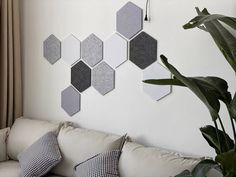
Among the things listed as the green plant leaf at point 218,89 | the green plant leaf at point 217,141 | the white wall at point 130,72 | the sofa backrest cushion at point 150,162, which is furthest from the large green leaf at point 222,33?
the sofa backrest cushion at point 150,162

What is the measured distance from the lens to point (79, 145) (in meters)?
2.56

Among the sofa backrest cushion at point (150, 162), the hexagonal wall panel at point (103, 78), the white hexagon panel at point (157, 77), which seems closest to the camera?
the sofa backrest cushion at point (150, 162)

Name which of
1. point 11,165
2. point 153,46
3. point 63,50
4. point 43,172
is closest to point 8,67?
point 63,50

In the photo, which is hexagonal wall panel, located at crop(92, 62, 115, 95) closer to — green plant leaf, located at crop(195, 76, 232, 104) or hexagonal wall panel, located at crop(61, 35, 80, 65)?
hexagonal wall panel, located at crop(61, 35, 80, 65)

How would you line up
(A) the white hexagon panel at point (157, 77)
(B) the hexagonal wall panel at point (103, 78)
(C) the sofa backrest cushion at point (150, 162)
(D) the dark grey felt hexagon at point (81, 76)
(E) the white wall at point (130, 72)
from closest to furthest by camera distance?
(C) the sofa backrest cushion at point (150, 162), (E) the white wall at point (130, 72), (A) the white hexagon panel at point (157, 77), (B) the hexagonal wall panel at point (103, 78), (D) the dark grey felt hexagon at point (81, 76)

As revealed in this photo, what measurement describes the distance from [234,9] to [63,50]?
1521 mm

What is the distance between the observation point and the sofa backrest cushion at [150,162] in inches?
81.1

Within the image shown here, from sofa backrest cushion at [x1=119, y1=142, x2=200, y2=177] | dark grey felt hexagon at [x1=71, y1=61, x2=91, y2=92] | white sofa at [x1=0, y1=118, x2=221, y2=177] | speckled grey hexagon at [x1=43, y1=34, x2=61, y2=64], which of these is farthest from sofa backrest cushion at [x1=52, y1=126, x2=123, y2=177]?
speckled grey hexagon at [x1=43, y1=34, x2=61, y2=64]

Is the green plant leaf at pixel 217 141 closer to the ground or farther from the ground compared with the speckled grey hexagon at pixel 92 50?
closer to the ground

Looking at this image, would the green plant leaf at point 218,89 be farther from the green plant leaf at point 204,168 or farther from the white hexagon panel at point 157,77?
the white hexagon panel at point 157,77

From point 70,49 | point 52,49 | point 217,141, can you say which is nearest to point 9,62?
point 52,49

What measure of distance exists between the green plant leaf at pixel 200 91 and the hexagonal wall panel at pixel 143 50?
997 mm

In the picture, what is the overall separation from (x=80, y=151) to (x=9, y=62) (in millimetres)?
1232

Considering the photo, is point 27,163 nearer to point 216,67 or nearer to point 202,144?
point 202,144
